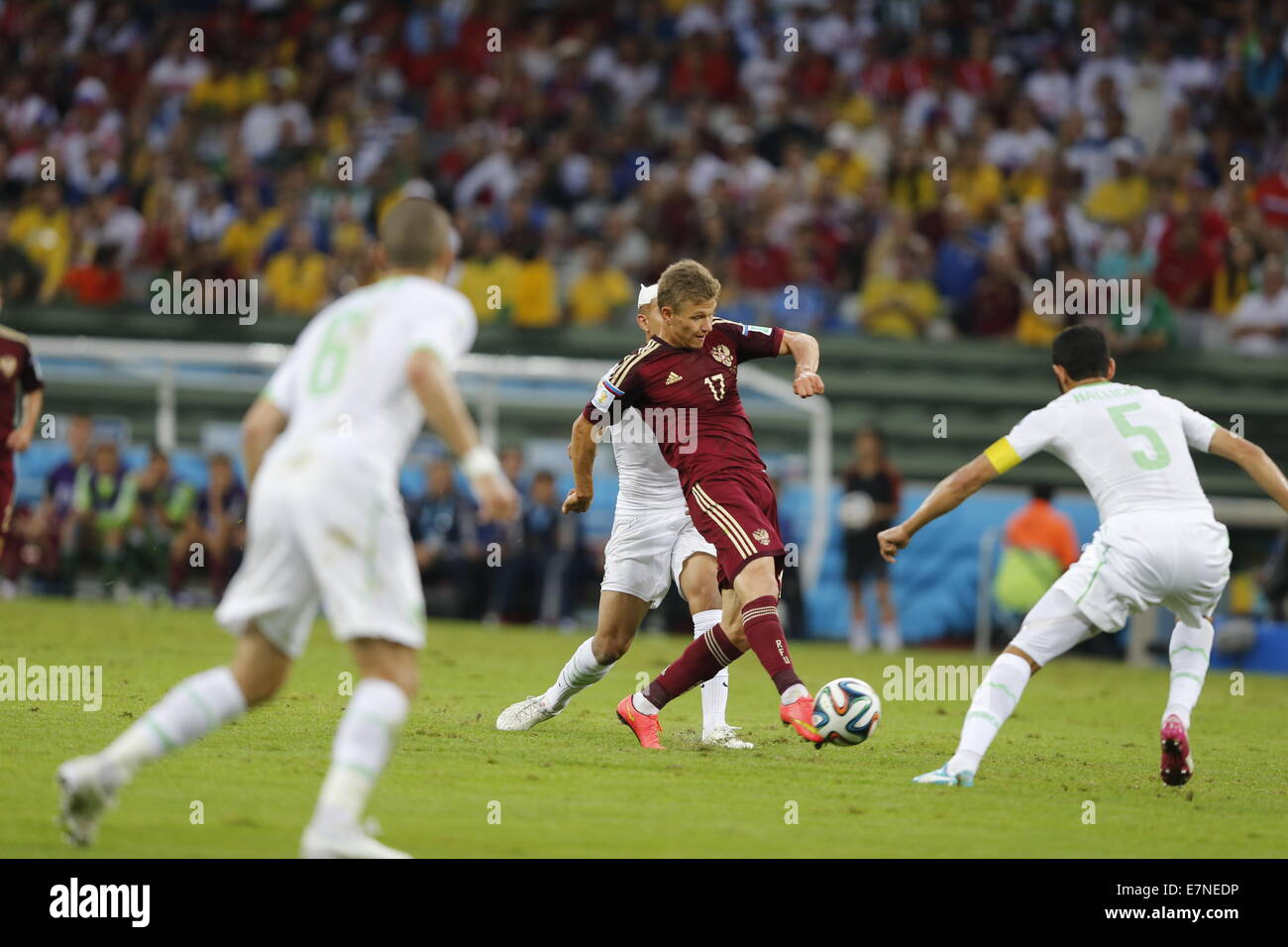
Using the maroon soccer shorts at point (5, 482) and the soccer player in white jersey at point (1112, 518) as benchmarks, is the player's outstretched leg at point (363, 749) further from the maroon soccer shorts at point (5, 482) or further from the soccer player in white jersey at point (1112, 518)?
the maroon soccer shorts at point (5, 482)

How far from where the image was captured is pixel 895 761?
920 centimetres

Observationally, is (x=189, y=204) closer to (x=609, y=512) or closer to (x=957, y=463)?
(x=609, y=512)

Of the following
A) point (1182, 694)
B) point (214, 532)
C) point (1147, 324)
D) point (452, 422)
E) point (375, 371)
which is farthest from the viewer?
point (214, 532)

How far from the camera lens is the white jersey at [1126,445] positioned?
8289 mm

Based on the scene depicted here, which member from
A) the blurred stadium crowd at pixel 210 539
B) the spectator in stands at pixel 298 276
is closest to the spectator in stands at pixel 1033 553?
the blurred stadium crowd at pixel 210 539

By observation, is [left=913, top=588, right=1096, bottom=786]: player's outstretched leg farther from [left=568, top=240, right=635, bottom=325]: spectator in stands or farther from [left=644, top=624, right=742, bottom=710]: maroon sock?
[left=568, top=240, right=635, bottom=325]: spectator in stands

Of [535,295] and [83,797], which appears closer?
[83,797]

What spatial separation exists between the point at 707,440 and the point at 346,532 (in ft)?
12.5

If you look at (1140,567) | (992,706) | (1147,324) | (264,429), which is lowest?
(992,706)

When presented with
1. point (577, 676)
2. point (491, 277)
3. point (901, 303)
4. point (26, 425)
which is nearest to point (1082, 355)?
point (577, 676)

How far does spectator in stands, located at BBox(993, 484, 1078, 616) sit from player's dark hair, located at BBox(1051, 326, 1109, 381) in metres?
8.54

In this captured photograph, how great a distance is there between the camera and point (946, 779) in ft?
26.8

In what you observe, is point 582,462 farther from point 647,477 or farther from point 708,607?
point 708,607

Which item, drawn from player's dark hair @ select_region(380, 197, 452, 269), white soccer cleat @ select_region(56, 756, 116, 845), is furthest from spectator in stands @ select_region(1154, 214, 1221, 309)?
white soccer cleat @ select_region(56, 756, 116, 845)
